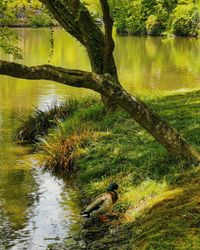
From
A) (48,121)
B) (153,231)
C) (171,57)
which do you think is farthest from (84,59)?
(153,231)

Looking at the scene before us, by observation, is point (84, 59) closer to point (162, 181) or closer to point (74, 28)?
point (74, 28)

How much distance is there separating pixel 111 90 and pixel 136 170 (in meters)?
2.62

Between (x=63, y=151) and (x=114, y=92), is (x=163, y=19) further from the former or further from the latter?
(x=114, y=92)

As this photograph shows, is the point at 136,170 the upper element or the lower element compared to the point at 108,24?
lower

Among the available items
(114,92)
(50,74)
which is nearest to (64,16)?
(114,92)

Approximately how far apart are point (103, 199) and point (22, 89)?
21042mm

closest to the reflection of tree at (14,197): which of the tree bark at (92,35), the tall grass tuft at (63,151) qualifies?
the tall grass tuft at (63,151)

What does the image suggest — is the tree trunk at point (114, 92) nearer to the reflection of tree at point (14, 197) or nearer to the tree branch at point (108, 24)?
the tree branch at point (108, 24)

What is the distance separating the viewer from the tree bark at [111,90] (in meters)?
8.05

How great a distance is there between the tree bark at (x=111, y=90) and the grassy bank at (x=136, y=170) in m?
0.43

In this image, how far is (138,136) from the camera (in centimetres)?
1274

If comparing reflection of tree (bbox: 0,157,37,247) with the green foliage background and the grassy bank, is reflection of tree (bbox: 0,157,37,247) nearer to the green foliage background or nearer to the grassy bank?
the grassy bank

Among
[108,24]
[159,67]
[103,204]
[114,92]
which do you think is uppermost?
[108,24]

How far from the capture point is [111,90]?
8.60 meters
